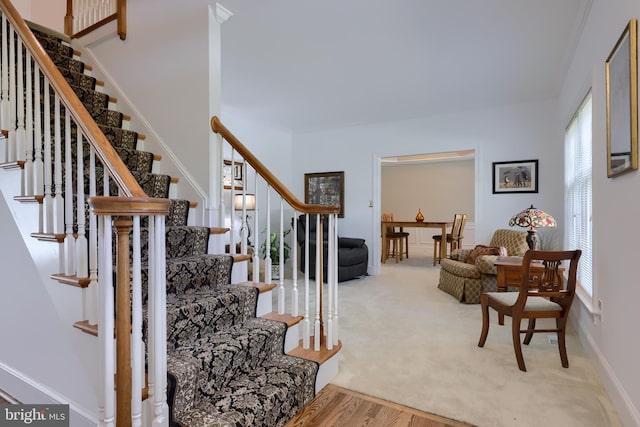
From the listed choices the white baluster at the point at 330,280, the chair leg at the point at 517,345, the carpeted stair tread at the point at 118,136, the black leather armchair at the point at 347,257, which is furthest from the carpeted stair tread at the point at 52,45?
the chair leg at the point at 517,345

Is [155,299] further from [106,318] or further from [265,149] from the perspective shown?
[265,149]

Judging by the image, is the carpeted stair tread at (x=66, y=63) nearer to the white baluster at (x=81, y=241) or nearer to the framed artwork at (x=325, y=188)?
the white baluster at (x=81, y=241)

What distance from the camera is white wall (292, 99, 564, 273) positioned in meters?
4.42

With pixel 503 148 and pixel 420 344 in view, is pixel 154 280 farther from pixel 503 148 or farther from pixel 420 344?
pixel 503 148

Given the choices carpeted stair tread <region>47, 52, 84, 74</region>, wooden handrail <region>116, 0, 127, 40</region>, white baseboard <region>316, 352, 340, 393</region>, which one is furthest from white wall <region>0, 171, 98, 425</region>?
wooden handrail <region>116, 0, 127, 40</region>

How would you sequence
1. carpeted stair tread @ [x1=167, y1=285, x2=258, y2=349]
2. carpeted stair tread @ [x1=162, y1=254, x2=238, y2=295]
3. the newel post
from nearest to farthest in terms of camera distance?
1. the newel post
2. carpeted stair tread @ [x1=167, y1=285, x2=258, y2=349]
3. carpeted stair tread @ [x1=162, y1=254, x2=238, y2=295]

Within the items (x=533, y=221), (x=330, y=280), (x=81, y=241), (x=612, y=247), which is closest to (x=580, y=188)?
(x=533, y=221)

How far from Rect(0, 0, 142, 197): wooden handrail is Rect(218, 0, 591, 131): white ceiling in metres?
1.35

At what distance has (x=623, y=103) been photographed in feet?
5.54

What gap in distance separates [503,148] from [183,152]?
166 inches

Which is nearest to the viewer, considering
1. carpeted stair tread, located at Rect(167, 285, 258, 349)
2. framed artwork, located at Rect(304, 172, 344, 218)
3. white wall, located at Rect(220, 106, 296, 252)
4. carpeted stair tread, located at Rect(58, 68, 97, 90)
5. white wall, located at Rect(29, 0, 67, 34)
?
carpeted stair tread, located at Rect(167, 285, 258, 349)

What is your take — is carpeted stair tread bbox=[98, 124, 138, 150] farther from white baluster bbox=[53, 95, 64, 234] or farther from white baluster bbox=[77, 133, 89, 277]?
white baluster bbox=[77, 133, 89, 277]

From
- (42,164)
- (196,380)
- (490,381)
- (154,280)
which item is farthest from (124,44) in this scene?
(490,381)

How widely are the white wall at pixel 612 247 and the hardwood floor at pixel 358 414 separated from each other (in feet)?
2.72
